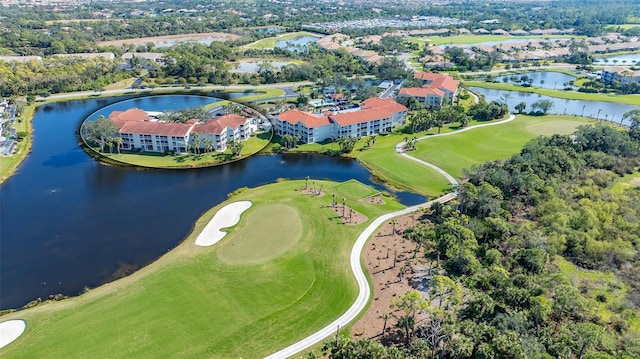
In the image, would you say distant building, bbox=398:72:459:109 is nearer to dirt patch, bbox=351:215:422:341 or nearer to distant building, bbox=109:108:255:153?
distant building, bbox=109:108:255:153

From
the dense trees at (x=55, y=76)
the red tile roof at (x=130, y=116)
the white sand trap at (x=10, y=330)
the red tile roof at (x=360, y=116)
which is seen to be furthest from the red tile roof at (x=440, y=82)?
the white sand trap at (x=10, y=330)

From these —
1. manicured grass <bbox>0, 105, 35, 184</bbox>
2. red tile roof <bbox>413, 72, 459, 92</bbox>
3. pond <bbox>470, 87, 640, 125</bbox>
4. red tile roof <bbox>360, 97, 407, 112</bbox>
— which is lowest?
manicured grass <bbox>0, 105, 35, 184</bbox>

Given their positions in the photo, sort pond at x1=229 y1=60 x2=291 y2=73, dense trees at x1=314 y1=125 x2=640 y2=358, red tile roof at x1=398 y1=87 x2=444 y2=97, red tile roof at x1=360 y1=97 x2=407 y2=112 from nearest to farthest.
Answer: dense trees at x1=314 y1=125 x2=640 y2=358 → red tile roof at x1=360 y1=97 x2=407 y2=112 → red tile roof at x1=398 y1=87 x2=444 y2=97 → pond at x1=229 y1=60 x2=291 y2=73

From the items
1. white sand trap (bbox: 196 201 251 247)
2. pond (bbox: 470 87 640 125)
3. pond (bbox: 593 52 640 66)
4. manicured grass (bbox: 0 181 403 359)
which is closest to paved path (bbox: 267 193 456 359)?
manicured grass (bbox: 0 181 403 359)

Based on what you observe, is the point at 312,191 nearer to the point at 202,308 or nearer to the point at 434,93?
the point at 202,308

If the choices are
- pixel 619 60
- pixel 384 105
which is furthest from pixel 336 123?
pixel 619 60

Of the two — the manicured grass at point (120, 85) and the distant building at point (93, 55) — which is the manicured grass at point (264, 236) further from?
the distant building at point (93, 55)
